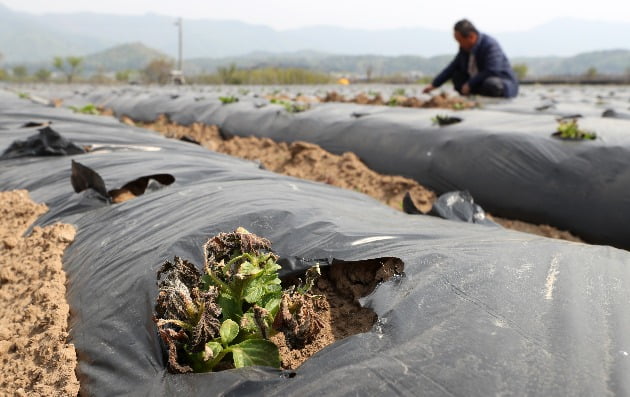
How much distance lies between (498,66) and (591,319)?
26.0 ft

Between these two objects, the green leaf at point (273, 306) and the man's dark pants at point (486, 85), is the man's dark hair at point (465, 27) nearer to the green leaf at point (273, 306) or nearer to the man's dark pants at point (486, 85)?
the man's dark pants at point (486, 85)

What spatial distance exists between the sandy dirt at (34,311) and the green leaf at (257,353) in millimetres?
562

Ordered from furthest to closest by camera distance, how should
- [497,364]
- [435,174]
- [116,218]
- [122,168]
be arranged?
[435,174] < [122,168] < [116,218] < [497,364]

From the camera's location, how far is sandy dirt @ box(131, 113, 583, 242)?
427 centimetres

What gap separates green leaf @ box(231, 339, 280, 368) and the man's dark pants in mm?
8186

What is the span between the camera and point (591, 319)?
4.53 feet

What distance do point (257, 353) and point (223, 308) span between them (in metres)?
0.19

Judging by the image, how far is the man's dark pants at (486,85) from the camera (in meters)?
8.63

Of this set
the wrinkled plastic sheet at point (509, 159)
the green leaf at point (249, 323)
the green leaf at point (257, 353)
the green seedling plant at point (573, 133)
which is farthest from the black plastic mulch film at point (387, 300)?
the green seedling plant at point (573, 133)

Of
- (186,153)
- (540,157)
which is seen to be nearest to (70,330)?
(186,153)

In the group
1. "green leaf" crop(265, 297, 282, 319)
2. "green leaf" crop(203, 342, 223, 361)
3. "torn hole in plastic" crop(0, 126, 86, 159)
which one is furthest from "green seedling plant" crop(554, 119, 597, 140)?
"torn hole in plastic" crop(0, 126, 86, 159)

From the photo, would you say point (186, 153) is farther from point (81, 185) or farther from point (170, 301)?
point (170, 301)

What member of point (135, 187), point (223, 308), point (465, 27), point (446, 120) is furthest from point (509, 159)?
point (465, 27)

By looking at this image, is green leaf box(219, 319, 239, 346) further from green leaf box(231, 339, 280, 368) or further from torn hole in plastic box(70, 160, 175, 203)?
torn hole in plastic box(70, 160, 175, 203)
